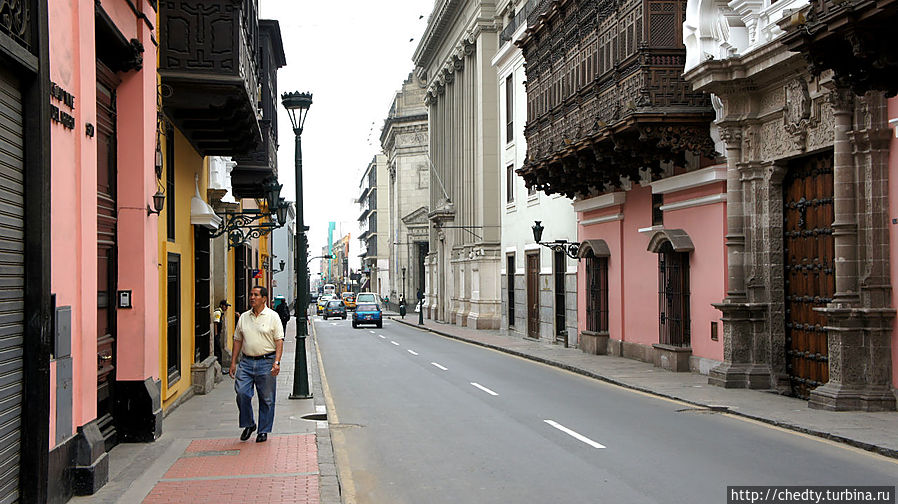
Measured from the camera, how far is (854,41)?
35.9ft

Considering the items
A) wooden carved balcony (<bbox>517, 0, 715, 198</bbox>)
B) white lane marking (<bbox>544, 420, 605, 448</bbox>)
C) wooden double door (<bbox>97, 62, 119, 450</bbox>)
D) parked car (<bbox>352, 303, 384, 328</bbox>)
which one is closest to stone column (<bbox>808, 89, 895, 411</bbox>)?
white lane marking (<bbox>544, 420, 605, 448</bbox>)

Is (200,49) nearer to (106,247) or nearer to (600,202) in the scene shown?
(106,247)

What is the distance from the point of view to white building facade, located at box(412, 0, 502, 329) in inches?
1807

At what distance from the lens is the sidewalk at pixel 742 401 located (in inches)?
456

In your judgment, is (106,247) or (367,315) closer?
(106,247)

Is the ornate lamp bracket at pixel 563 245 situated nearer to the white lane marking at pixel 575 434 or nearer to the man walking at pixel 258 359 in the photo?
the white lane marking at pixel 575 434

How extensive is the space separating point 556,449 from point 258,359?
3915mm

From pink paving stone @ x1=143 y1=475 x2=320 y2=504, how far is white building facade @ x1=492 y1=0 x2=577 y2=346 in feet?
70.4

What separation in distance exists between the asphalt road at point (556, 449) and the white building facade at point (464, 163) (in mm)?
27100

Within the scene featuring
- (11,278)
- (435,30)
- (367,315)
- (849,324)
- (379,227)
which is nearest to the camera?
(11,278)

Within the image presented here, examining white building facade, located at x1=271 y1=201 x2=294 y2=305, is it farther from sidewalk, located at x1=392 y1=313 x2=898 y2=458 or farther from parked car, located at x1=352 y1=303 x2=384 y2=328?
sidewalk, located at x1=392 y1=313 x2=898 y2=458

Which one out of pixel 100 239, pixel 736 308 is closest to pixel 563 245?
pixel 736 308

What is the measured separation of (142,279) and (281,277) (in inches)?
2384

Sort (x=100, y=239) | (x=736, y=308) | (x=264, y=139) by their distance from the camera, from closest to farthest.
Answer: (x=100, y=239)
(x=736, y=308)
(x=264, y=139)
